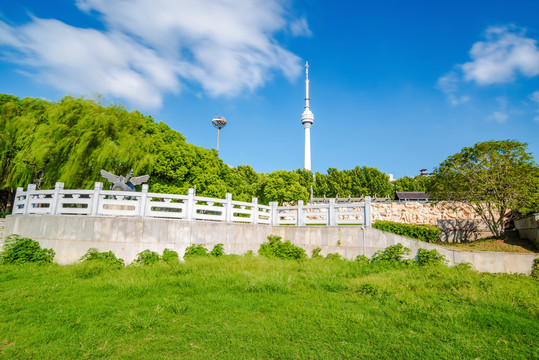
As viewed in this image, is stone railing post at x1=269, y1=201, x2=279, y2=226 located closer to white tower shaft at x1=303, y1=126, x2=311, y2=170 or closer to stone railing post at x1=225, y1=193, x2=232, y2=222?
stone railing post at x1=225, y1=193, x2=232, y2=222

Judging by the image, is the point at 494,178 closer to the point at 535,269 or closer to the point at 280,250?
the point at 535,269

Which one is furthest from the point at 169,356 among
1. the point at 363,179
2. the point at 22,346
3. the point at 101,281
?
the point at 363,179

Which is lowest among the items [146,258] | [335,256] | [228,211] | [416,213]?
[146,258]

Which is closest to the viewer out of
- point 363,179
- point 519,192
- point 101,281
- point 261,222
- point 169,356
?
point 169,356

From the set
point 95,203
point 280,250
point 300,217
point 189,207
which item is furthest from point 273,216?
point 95,203

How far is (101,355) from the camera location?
12.5 feet

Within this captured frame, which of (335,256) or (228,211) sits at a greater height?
(228,211)

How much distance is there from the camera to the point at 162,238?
944 cm

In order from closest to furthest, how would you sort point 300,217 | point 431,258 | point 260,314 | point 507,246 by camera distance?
point 260,314, point 431,258, point 507,246, point 300,217

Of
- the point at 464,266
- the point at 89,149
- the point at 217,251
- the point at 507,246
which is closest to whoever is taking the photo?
the point at 464,266

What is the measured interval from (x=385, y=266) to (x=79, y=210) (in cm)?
1006

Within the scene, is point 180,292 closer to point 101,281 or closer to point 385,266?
point 101,281

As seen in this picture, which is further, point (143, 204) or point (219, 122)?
point (219, 122)

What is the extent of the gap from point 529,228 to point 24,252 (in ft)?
54.7
